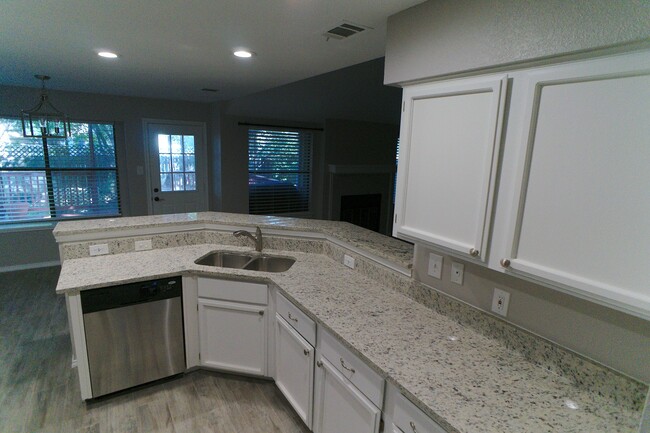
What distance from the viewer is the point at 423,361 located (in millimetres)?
1359

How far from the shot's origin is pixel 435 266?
174 cm

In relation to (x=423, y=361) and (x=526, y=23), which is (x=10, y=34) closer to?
(x=526, y=23)

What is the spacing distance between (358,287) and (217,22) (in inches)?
66.4

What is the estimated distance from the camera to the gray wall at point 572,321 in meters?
1.07

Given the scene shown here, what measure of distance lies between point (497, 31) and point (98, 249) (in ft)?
8.93

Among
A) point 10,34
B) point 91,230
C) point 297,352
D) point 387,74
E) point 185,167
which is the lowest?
point 297,352

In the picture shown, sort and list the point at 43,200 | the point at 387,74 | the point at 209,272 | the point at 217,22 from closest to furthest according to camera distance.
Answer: the point at 387,74 < the point at 217,22 < the point at 209,272 < the point at 43,200

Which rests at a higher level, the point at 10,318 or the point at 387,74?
the point at 387,74

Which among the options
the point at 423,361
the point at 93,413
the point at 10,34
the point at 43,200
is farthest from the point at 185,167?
the point at 423,361

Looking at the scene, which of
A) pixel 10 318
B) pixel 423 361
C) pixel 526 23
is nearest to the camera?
pixel 526 23

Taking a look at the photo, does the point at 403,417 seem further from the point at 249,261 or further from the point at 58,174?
the point at 58,174

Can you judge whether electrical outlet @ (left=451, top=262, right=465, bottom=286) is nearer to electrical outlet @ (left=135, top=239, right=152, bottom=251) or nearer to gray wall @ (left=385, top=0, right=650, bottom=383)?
gray wall @ (left=385, top=0, right=650, bottom=383)

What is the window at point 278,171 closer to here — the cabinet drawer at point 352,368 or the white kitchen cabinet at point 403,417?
the cabinet drawer at point 352,368

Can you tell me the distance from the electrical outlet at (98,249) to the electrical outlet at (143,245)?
198 millimetres
